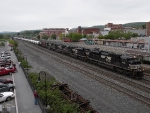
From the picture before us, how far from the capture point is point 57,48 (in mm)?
63938

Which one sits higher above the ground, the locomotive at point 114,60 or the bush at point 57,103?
the locomotive at point 114,60

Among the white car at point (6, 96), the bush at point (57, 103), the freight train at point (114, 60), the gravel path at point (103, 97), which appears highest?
the freight train at point (114, 60)

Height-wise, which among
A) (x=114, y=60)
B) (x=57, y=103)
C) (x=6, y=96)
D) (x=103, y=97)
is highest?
(x=114, y=60)

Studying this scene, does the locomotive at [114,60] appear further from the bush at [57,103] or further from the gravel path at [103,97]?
the bush at [57,103]

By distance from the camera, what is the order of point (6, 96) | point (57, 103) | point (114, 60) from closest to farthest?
point (57, 103)
point (6, 96)
point (114, 60)

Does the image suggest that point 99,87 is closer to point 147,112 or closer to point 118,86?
point 118,86

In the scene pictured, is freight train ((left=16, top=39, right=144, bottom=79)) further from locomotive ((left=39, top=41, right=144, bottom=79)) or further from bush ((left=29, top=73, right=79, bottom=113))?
bush ((left=29, top=73, right=79, bottom=113))

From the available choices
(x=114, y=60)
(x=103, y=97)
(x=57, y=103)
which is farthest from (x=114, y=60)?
(x=57, y=103)

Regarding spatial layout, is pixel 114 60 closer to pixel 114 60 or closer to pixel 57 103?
pixel 114 60

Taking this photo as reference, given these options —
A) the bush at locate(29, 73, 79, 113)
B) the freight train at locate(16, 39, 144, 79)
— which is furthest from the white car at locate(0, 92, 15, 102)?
the freight train at locate(16, 39, 144, 79)

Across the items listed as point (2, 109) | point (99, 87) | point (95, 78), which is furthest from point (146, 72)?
point (2, 109)

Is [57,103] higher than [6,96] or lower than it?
higher

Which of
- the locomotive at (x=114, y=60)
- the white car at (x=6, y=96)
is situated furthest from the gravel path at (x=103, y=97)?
the white car at (x=6, y=96)

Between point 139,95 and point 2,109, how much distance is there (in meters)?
14.3
